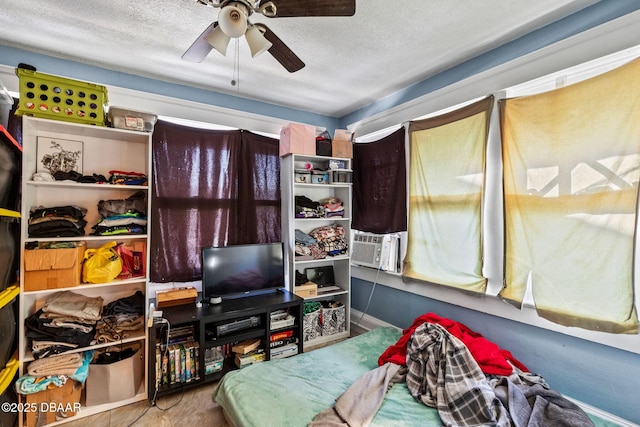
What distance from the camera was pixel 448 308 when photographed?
8.38 ft

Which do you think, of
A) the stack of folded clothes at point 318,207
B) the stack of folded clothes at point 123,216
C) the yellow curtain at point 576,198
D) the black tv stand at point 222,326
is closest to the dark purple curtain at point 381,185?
the stack of folded clothes at point 318,207

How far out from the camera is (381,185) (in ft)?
10.3

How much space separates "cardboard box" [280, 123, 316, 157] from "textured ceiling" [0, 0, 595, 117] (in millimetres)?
437

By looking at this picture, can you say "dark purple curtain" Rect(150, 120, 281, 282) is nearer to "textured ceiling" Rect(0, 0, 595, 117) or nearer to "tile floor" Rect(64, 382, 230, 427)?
"textured ceiling" Rect(0, 0, 595, 117)

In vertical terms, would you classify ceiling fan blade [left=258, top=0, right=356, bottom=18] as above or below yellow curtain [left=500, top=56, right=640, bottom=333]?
above

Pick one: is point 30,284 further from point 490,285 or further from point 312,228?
point 490,285

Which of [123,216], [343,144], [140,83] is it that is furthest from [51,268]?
[343,144]

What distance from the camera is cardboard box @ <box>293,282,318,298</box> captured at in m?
3.03

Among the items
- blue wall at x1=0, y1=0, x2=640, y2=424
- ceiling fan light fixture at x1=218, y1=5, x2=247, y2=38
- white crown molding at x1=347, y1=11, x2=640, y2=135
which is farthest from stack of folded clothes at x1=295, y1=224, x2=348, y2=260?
ceiling fan light fixture at x1=218, y1=5, x2=247, y2=38

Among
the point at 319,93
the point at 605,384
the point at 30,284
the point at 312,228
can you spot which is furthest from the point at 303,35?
the point at 605,384

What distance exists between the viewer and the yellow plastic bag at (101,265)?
207 cm

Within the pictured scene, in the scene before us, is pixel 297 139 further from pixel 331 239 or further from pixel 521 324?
pixel 521 324

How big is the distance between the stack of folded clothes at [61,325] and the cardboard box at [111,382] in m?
0.23

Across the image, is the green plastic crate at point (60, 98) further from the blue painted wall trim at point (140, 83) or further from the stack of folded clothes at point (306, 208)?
the stack of folded clothes at point (306, 208)
